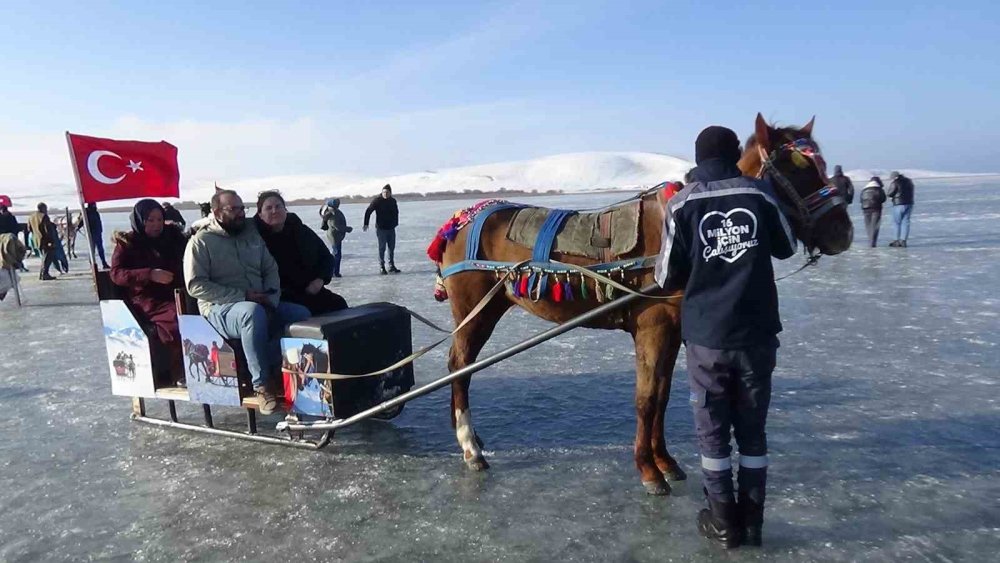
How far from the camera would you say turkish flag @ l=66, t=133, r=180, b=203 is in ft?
16.1

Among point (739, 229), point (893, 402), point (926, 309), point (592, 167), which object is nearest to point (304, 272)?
point (739, 229)

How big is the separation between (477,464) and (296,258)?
208 cm

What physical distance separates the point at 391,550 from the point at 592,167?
125 m

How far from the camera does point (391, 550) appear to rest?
310 centimetres

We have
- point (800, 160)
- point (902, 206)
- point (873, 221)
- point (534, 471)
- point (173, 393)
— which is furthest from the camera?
point (873, 221)

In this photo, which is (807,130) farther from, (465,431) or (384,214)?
(384,214)

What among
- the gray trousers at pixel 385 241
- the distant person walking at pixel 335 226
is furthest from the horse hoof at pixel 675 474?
the distant person walking at pixel 335 226

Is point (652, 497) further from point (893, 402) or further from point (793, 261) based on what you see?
point (793, 261)

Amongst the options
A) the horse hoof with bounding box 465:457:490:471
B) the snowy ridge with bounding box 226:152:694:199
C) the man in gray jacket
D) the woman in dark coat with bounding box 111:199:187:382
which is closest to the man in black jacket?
the horse hoof with bounding box 465:457:490:471

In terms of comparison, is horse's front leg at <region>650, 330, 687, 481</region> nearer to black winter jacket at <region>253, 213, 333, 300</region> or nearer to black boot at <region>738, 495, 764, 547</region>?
black boot at <region>738, 495, 764, 547</region>

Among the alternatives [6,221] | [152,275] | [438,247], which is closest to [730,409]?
[438,247]

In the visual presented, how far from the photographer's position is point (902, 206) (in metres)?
14.0

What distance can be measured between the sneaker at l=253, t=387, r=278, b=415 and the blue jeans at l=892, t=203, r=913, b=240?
45.5 feet

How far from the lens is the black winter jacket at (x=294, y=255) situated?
4906 millimetres
